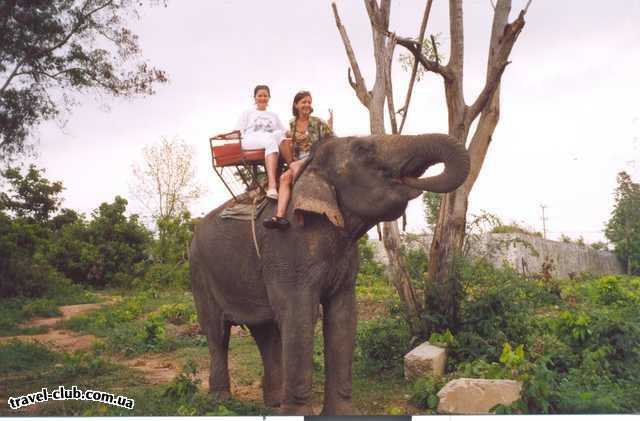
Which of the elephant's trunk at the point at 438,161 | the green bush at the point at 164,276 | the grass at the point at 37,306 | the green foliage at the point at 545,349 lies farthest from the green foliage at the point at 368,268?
the elephant's trunk at the point at 438,161

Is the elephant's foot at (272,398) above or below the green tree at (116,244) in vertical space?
below

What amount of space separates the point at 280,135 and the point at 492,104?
9.82 feet

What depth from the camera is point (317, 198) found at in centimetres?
381

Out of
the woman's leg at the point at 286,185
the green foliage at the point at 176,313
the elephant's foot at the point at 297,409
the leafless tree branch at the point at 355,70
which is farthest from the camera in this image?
the green foliage at the point at 176,313

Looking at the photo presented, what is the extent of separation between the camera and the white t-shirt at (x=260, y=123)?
173 inches

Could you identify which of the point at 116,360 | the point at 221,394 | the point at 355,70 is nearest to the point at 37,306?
the point at 116,360

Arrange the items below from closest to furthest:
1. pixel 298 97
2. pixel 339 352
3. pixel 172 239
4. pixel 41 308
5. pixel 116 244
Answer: pixel 339 352
pixel 298 97
pixel 41 308
pixel 116 244
pixel 172 239

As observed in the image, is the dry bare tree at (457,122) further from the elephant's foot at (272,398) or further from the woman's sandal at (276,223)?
the woman's sandal at (276,223)

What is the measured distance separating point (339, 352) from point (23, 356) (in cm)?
374

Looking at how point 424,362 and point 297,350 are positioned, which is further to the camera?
point 424,362

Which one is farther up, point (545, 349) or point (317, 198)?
point (317, 198)

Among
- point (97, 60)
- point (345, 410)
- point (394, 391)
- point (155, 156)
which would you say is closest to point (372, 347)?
point (394, 391)

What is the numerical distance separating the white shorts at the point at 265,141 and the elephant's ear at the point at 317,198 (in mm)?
407

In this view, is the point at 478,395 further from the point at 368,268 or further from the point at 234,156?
the point at 368,268
